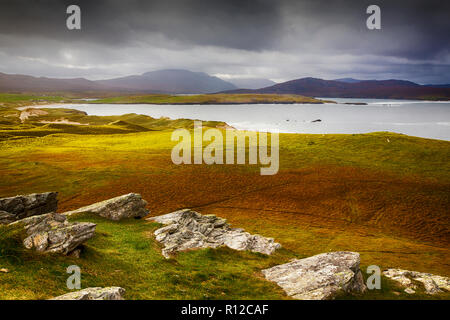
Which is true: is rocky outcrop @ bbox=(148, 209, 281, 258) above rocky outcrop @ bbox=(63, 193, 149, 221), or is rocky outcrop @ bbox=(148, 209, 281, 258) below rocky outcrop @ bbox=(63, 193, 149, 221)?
below

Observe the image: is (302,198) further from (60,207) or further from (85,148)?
(85,148)

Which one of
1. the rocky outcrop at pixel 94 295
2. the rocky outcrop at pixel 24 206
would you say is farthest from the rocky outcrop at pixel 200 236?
the rocky outcrop at pixel 24 206

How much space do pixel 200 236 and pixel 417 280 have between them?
18.5m

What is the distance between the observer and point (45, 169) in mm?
58000

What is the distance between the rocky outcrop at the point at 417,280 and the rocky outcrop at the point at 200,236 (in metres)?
10.3

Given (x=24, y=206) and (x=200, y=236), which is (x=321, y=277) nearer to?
(x=200, y=236)

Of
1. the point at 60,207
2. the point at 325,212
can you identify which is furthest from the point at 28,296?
the point at 325,212

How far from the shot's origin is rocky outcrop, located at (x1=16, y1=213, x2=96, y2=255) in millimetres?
16844

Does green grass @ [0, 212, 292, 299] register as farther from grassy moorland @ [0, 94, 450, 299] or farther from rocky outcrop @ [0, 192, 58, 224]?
rocky outcrop @ [0, 192, 58, 224]

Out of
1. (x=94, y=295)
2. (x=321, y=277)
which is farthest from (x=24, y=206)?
(x=321, y=277)

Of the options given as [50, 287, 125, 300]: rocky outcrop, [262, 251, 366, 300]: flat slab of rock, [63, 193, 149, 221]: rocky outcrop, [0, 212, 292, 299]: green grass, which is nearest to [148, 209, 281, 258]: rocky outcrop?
[0, 212, 292, 299]: green grass

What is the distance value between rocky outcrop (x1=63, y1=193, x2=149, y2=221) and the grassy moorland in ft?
5.80

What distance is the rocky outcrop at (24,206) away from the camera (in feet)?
85.5

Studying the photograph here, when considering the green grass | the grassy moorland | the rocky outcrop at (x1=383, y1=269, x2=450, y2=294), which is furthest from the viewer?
the rocky outcrop at (x1=383, y1=269, x2=450, y2=294)
